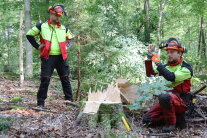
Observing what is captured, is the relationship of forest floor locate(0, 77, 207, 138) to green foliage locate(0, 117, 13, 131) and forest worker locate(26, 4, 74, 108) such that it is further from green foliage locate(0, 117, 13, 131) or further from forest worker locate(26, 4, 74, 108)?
forest worker locate(26, 4, 74, 108)

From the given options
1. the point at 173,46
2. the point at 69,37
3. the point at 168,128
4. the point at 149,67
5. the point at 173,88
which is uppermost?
the point at 69,37

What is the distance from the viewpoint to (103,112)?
468cm

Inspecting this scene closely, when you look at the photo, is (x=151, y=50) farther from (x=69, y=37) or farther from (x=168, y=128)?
(x=69, y=37)

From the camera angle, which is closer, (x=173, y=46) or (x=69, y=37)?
(x=173, y=46)

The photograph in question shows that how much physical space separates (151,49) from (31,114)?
2.60m

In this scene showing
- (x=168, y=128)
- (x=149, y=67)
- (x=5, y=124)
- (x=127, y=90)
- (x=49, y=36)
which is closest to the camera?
(x=5, y=124)

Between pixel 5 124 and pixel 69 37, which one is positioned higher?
pixel 69 37

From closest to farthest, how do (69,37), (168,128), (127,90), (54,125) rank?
(54,125) → (168,128) → (127,90) → (69,37)

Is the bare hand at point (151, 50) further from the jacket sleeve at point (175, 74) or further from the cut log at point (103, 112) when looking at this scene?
the cut log at point (103, 112)

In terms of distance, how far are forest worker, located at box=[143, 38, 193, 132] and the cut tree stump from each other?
791 mm

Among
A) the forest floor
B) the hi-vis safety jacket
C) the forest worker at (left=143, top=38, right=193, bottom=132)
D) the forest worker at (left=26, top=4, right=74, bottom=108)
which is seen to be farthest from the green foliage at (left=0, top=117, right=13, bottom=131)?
the forest worker at (left=143, top=38, right=193, bottom=132)

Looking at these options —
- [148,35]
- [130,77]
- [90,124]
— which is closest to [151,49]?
[90,124]

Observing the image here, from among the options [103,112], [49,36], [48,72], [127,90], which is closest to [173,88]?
Answer: [103,112]

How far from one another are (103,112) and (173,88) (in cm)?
136
